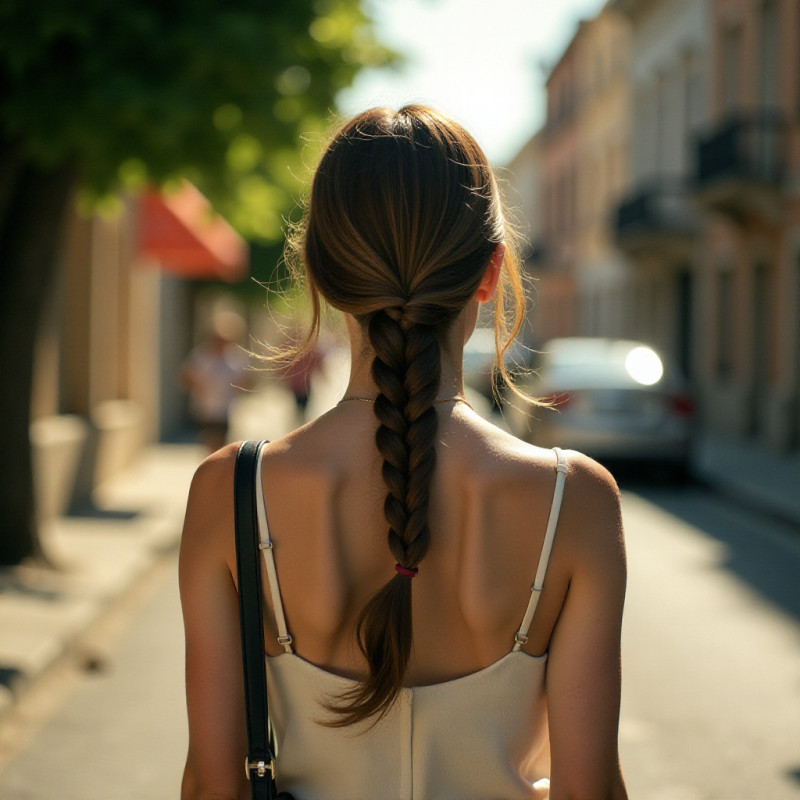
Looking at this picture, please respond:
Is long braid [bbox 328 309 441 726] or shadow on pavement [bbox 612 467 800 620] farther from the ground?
long braid [bbox 328 309 441 726]

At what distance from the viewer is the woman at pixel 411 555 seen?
1.54m

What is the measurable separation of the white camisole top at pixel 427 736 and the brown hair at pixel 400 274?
0.13 feet

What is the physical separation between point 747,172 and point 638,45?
1326 cm

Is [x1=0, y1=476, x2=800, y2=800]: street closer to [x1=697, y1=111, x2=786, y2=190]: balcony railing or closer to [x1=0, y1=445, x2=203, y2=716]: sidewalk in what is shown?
[x1=0, y1=445, x2=203, y2=716]: sidewalk

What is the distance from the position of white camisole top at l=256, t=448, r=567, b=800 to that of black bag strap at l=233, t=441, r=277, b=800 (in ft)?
0.10

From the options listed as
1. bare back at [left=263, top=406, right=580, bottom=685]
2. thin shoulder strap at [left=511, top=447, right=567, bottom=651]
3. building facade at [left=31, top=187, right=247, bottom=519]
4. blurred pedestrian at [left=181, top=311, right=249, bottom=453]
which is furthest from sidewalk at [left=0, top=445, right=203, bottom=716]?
thin shoulder strap at [left=511, top=447, right=567, bottom=651]

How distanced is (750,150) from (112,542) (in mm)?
14841

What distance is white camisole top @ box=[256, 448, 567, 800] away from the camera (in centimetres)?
161

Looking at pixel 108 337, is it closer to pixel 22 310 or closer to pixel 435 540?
pixel 22 310

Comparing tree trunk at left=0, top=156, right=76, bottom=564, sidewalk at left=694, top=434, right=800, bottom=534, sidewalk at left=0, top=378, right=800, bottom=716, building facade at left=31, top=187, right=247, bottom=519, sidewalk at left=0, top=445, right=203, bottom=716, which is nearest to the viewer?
sidewalk at left=0, top=445, right=203, bottom=716

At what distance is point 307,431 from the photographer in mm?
1617

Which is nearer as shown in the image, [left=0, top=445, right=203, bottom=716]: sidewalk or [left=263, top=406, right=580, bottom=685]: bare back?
[left=263, top=406, right=580, bottom=685]: bare back

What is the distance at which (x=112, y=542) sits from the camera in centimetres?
966

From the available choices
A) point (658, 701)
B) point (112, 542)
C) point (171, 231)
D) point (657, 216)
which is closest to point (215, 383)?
point (171, 231)
